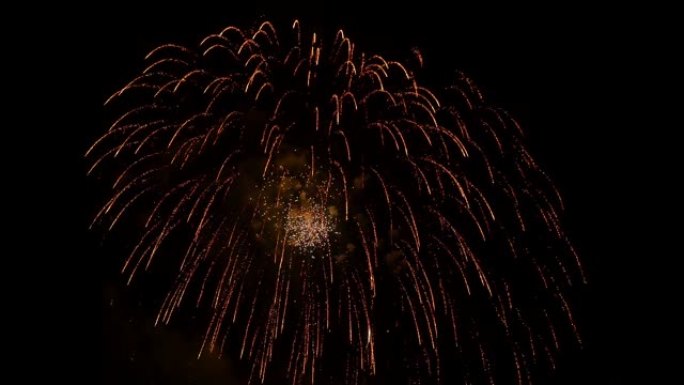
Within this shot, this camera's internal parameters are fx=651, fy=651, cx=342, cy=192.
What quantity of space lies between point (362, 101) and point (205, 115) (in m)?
2.40

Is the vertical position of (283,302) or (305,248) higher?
(305,248)

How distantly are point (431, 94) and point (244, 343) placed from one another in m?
5.02

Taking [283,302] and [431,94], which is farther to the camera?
[283,302]

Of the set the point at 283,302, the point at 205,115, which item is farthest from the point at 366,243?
the point at 205,115

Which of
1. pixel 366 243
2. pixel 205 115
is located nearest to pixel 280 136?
pixel 205 115

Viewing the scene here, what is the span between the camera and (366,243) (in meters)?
10.0

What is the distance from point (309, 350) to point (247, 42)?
16.4 feet

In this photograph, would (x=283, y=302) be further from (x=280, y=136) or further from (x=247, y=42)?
(x=247, y=42)

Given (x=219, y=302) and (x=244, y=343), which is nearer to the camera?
(x=219, y=302)

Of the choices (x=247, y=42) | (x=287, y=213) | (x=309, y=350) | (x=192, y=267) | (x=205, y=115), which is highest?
(x=247, y=42)

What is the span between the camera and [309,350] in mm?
10664

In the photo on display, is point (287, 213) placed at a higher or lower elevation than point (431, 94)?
lower

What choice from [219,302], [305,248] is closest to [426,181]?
[305,248]

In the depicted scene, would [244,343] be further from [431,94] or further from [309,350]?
[431,94]
